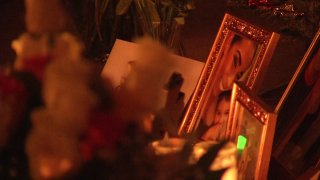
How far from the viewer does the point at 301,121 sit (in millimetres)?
1073

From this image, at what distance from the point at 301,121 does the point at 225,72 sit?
214mm

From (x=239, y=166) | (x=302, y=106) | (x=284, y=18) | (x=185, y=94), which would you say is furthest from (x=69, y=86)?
(x=284, y=18)

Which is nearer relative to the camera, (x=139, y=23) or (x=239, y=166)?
(x=239, y=166)

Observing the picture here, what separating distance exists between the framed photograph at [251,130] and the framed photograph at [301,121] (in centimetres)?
21

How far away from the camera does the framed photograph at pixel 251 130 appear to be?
749 millimetres

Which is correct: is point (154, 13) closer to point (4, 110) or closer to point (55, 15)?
point (55, 15)

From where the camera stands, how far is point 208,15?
2973 mm

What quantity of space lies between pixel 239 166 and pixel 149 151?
15.6 inches

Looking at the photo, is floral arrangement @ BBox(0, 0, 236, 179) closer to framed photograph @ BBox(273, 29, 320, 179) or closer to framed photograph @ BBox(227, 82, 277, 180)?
framed photograph @ BBox(227, 82, 277, 180)

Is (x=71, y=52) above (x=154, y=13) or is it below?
above

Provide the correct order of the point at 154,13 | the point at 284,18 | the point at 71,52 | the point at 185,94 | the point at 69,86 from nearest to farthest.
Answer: the point at 69,86
the point at 71,52
the point at 185,94
the point at 154,13
the point at 284,18

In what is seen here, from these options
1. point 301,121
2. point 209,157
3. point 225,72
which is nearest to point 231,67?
point 225,72

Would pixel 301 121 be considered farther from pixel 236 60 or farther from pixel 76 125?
pixel 76 125

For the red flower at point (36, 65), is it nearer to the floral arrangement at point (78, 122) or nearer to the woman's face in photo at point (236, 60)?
the floral arrangement at point (78, 122)
